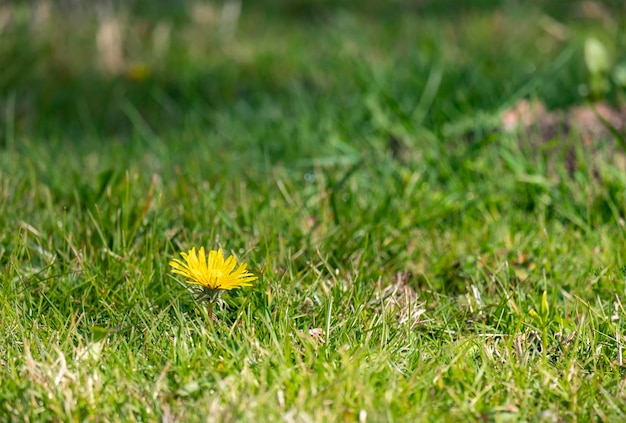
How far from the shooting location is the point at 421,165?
3.20 m

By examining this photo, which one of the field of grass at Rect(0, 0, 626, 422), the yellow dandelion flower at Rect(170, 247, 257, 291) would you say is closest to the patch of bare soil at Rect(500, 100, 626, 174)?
the field of grass at Rect(0, 0, 626, 422)

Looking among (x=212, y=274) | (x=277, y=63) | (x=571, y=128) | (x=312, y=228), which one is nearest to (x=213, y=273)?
(x=212, y=274)

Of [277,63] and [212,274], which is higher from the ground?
[212,274]

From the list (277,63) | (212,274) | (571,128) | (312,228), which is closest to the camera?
(212,274)

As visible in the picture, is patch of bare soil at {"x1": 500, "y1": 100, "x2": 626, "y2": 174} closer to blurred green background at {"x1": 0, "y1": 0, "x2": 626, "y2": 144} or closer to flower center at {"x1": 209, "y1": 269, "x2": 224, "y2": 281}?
blurred green background at {"x1": 0, "y1": 0, "x2": 626, "y2": 144}

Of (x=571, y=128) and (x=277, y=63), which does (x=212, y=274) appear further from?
(x=277, y=63)

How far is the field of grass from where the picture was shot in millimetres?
1846

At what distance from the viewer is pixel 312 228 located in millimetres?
2609

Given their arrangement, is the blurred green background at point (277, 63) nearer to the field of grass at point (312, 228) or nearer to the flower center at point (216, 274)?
the field of grass at point (312, 228)

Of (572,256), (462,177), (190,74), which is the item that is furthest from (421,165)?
(190,74)

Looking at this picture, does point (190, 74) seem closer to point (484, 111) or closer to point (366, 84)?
point (366, 84)

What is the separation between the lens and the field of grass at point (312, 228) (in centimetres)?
185

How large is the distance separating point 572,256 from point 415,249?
476 mm

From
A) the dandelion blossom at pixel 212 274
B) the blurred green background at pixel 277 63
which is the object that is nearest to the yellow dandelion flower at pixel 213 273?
the dandelion blossom at pixel 212 274
